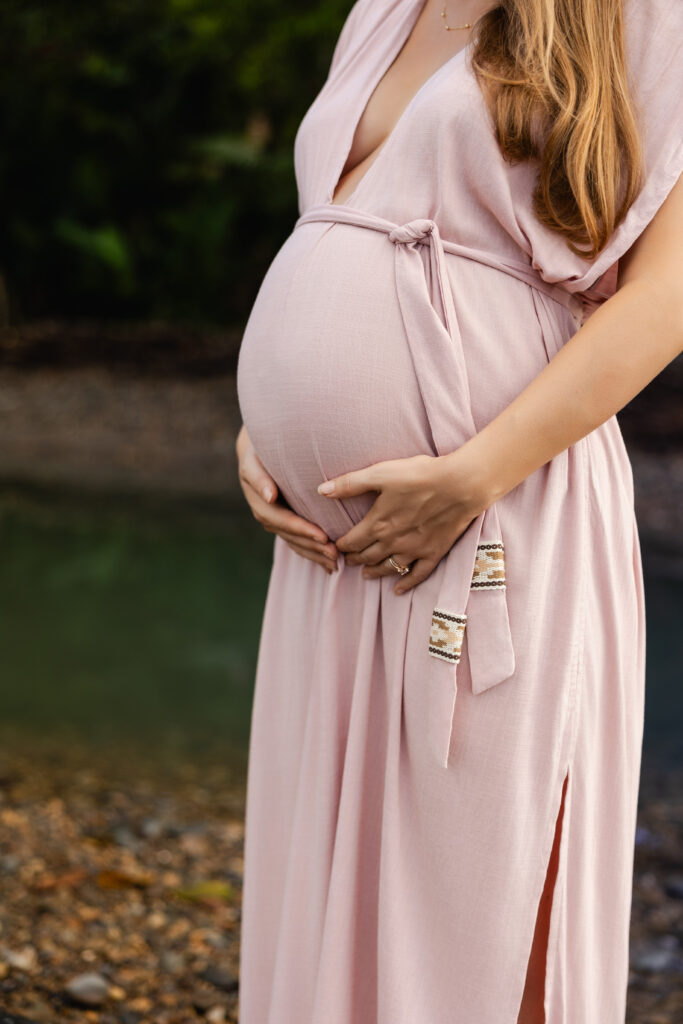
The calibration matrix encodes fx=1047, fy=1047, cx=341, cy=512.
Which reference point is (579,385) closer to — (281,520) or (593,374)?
(593,374)

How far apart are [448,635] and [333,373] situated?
33 cm

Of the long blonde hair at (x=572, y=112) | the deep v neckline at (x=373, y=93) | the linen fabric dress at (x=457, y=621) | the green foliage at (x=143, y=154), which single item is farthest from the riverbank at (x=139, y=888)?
the green foliage at (x=143, y=154)

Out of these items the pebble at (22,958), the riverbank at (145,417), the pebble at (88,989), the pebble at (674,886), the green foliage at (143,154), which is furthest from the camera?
the green foliage at (143,154)

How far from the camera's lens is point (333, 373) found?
122 centimetres

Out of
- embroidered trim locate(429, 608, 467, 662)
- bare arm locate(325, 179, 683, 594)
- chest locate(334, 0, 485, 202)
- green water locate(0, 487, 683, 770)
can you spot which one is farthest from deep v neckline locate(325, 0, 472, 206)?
green water locate(0, 487, 683, 770)

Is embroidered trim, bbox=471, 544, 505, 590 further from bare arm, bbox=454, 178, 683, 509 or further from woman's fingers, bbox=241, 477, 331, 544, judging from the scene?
woman's fingers, bbox=241, 477, 331, 544

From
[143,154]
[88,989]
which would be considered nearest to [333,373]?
[88,989]

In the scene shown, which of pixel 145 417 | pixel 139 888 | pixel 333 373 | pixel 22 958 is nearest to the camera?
pixel 333 373

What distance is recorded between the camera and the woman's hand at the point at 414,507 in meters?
1.12

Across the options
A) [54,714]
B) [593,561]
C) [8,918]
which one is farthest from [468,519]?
[54,714]

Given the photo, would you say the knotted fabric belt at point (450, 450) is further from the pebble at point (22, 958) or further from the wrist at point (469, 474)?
the pebble at point (22, 958)

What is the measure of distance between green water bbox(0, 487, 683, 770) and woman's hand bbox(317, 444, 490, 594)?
2.36m

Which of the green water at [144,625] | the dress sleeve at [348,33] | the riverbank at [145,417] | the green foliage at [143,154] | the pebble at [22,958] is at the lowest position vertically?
the pebble at [22,958]

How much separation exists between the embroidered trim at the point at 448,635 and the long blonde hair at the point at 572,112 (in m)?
0.44
